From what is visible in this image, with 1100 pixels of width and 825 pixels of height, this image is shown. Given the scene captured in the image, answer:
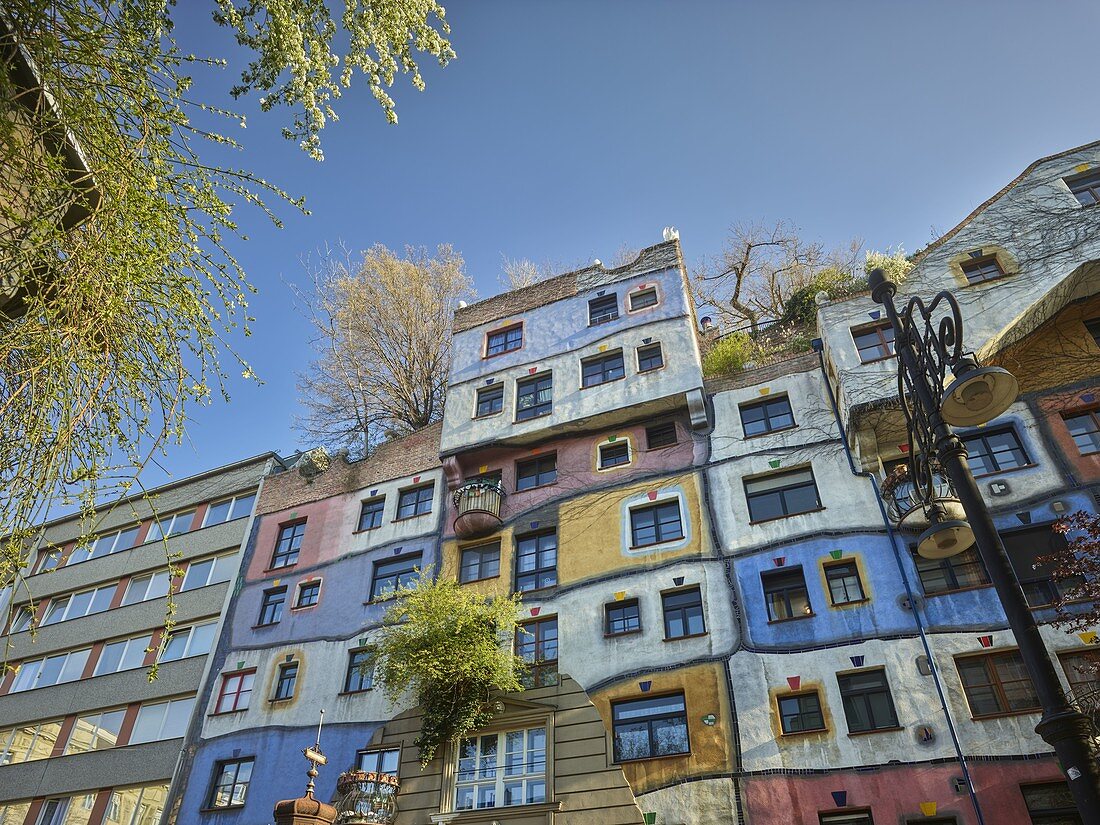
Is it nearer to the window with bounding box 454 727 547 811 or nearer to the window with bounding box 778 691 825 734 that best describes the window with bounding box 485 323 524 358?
the window with bounding box 454 727 547 811

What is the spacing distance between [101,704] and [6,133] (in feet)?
73.4

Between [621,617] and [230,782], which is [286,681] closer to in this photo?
[230,782]

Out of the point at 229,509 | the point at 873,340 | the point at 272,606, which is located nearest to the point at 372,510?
the point at 272,606

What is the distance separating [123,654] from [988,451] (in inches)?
922

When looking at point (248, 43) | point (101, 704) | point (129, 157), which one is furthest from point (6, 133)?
point (101, 704)

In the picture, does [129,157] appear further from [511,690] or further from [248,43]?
[511,690]

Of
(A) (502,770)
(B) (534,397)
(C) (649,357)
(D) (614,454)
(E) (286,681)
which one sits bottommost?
(A) (502,770)

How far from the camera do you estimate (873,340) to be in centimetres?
1723

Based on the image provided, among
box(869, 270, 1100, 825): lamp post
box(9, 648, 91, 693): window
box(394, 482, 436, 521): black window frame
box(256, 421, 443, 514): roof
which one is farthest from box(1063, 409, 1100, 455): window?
box(9, 648, 91, 693): window

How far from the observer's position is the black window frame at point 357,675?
18078 mm

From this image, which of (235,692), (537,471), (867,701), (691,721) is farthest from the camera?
(537,471)

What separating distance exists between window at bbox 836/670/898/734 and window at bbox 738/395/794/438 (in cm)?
586

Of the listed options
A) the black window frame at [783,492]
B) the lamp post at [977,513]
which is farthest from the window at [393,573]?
the lamp post at [977,513]

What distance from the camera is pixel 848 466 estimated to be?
16.2 m
